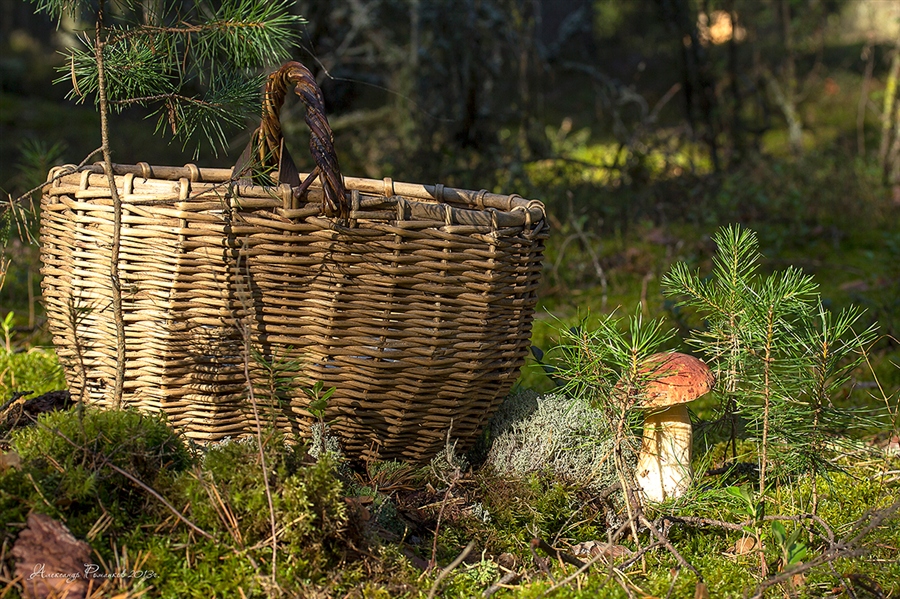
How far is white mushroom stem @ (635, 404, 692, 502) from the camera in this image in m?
2.42

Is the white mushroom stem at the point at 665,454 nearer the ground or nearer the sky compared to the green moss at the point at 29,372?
nearer the sky

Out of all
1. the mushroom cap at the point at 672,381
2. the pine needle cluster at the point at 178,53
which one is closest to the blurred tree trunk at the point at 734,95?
the mushroom cap at the point at 672,381

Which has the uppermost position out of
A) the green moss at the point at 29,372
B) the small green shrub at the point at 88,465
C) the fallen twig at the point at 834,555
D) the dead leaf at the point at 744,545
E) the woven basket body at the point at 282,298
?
the woven basket body at the point at 282,298

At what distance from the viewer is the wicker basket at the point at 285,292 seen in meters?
2.15

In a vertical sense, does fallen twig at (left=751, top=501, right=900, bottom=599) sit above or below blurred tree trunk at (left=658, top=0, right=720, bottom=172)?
below

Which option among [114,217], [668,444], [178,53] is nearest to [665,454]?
[668,444]

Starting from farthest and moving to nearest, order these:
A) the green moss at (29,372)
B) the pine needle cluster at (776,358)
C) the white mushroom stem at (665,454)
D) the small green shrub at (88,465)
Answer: the green moss at (29,372), the white mushroom stem at (665,454), the pine needle cluster at (776,358), the small green shrub at (88,465)

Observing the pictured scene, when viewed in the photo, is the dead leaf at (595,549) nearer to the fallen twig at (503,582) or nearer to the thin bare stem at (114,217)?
the fallen twig at (503,582)

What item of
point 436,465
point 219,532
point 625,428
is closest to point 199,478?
point 219,532

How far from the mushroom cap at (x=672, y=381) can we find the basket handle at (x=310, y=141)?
101 cm

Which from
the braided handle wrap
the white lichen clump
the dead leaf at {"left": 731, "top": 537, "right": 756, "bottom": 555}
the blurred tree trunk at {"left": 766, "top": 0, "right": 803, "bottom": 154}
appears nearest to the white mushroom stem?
the white lichen clump

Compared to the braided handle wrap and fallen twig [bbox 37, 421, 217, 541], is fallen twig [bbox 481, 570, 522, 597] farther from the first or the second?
the braided handle wrap

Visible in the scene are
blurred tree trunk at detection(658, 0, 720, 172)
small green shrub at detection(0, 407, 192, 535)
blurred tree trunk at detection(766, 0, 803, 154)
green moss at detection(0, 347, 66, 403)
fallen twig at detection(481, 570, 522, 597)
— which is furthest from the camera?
blurred tree trunk at detection(766, 0, 803, 154)

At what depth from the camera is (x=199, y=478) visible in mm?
1827
